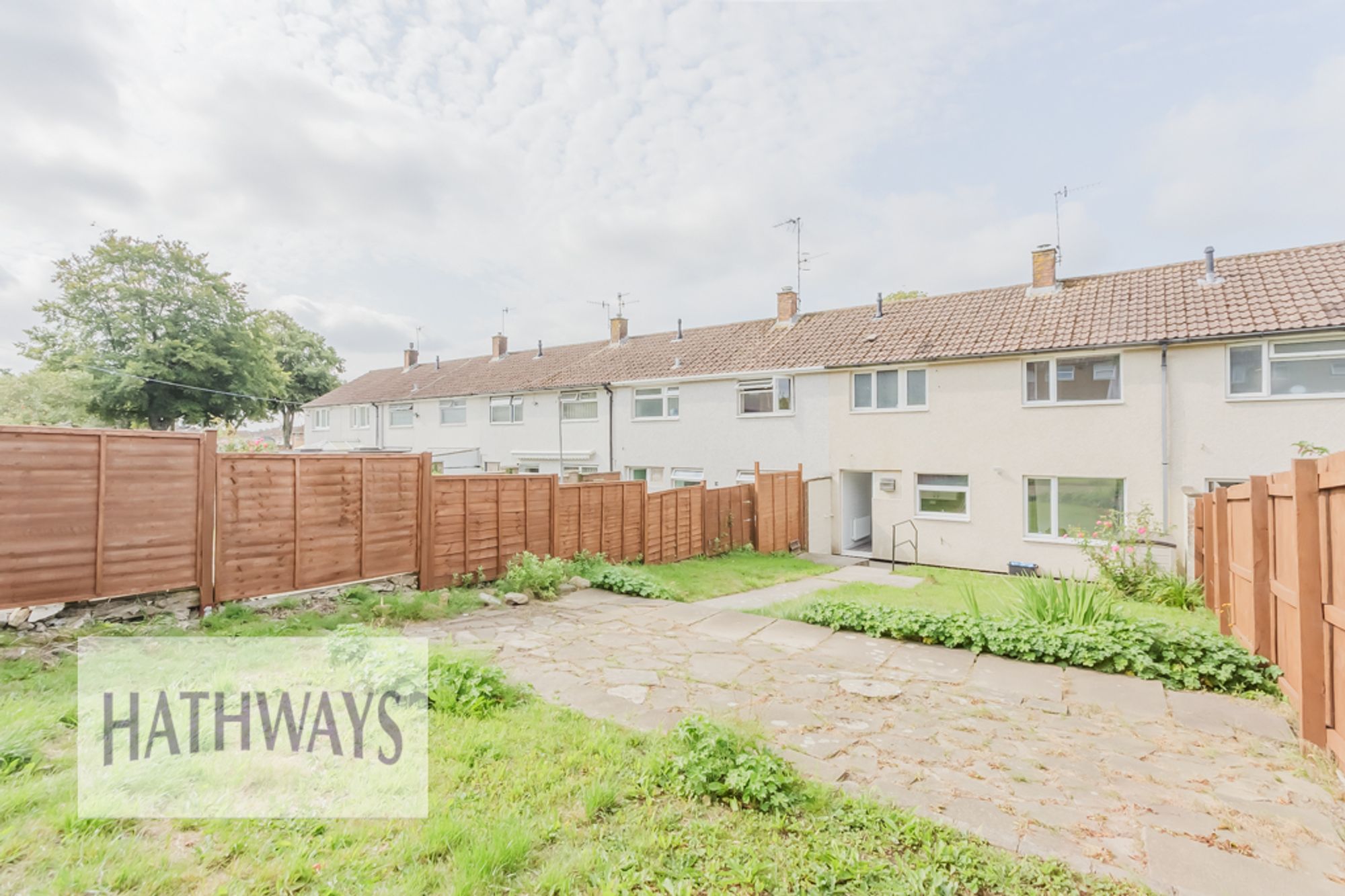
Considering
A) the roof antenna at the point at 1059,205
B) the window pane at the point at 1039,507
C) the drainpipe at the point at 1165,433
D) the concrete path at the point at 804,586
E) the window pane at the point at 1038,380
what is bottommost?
the concrete path at the point at 804,586

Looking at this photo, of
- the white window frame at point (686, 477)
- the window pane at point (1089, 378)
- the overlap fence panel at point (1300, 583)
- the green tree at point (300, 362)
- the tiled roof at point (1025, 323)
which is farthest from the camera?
the green tree at point (300, 362)

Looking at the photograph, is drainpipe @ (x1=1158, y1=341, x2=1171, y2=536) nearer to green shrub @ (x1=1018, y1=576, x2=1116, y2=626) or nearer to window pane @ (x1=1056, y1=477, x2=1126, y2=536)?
window pane @ (x1=1056, y1=477, x2=1126, y2=536)

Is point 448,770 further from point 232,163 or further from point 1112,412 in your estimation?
point 1112,412

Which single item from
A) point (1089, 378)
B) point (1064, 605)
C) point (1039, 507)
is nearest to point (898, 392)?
point (1089, 378)

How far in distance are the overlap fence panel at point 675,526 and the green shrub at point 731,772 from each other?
29.3 feet

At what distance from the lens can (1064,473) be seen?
12.6 m

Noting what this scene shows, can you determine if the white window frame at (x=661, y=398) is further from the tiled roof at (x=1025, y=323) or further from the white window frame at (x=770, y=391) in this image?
the white window frame at (x=770, y=391)

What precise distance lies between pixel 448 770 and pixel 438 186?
11326 mm

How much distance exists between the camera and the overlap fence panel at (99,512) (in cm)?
519

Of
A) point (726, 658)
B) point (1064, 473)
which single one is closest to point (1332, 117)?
point (1064, 473)

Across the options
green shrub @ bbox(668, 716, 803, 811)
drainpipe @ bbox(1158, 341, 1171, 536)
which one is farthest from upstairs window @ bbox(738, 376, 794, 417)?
green shrub @ bbox(668, 716, 803, 811)

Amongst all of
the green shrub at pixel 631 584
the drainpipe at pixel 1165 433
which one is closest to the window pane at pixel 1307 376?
the drainpipe at pixel 1165 433

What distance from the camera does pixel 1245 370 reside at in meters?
11.0

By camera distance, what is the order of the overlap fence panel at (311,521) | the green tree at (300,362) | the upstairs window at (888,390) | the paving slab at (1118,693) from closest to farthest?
the paving slab at (1118,693) < the overlap fence panel at (311,521) < the upstairs window at (888,390) < the green tree at (300,362)
